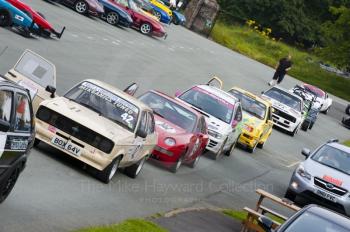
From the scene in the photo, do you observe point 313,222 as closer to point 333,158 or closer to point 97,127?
point 97,127

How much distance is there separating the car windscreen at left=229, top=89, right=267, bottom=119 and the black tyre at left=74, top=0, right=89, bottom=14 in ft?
49.1

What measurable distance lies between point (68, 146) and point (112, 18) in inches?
1243

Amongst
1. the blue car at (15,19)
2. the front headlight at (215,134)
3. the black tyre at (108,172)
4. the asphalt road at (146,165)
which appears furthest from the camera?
the blue car at (15,19)

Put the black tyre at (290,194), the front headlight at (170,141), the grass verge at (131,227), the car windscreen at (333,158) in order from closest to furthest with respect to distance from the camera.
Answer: the grass verge at (131,227), the front headlight at (170,141), the black tyre at (290,194), the car windscreen at (333,158)

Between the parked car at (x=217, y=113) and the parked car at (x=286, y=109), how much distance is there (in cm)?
1160

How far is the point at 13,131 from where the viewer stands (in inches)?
432

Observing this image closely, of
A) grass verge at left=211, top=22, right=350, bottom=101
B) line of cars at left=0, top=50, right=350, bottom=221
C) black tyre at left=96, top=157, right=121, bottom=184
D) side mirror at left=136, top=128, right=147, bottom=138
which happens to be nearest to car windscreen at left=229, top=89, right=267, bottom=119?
line of cars at left=0, top=50, right=350, bottom=221

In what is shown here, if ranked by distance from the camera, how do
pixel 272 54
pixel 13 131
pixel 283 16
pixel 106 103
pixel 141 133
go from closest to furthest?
pixel 13 131 → pixel 141 133 → pixel 106 103 → pixel 272 54 → pixel 283 16

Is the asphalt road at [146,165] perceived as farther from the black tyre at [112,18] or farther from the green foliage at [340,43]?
the green foliage at [340,43]

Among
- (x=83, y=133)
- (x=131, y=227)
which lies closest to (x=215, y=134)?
(x=83, y=133)

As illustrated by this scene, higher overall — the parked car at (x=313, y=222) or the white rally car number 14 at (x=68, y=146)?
the parked car at (x=313, y=222)

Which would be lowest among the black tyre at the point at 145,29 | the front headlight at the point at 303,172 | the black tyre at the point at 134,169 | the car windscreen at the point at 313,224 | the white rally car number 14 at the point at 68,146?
the black tyre at the point at 145,29

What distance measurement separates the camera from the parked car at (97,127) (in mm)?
15141

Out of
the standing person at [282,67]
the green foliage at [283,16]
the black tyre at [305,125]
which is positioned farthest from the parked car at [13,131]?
the green foliage at [283,16]
